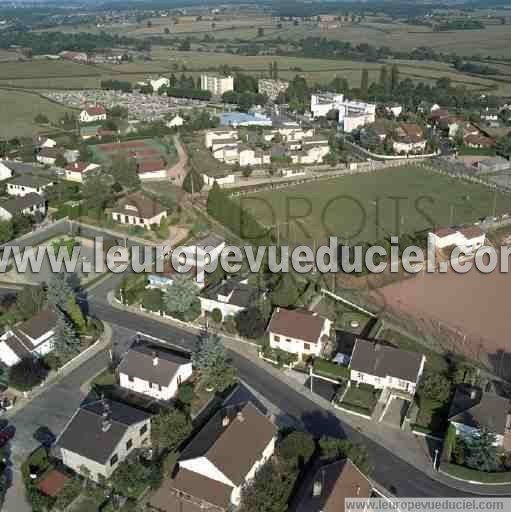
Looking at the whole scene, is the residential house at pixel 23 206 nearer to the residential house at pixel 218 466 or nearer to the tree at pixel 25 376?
the tree at pixel 25 376

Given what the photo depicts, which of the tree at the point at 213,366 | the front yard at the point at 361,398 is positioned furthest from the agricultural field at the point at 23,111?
the front yard at the point at 361,398

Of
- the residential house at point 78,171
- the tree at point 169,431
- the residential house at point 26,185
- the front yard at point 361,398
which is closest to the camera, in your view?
the tree at point 169,431

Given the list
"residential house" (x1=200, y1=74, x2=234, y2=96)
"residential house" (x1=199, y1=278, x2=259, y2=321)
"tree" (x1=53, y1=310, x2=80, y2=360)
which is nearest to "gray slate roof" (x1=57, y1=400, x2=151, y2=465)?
"tree" (x1=53, y1=310, x2=80, y2=360)

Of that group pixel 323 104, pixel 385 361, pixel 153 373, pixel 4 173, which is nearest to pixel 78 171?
pixel 4 173

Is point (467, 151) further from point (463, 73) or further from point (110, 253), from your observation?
point (463, 73)

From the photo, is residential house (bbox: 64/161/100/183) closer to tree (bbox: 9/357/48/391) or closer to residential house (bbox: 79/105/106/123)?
residential house (bbox: 79/105/106/123)

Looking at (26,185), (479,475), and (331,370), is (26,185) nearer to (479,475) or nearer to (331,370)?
(331,370)
